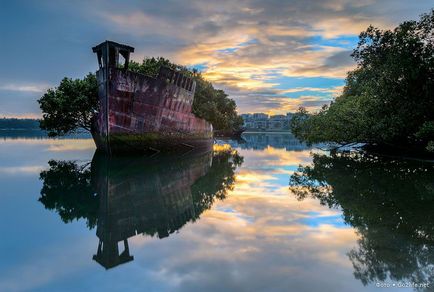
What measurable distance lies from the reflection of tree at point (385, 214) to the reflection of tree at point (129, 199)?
3.49 m

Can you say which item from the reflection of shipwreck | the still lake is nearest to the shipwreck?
the reflection of shipwreck

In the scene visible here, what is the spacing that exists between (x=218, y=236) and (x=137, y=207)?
352cm

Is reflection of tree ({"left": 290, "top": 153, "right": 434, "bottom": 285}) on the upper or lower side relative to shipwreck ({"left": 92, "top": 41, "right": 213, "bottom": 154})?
lower

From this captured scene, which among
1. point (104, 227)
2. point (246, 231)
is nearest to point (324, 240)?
point (246, 231)

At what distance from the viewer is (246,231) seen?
8.02m

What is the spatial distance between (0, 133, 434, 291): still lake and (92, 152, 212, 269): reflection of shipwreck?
0.04m

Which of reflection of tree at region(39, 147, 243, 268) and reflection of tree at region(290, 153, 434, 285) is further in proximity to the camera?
reflection of tree at region(39, 147, 243, 268)

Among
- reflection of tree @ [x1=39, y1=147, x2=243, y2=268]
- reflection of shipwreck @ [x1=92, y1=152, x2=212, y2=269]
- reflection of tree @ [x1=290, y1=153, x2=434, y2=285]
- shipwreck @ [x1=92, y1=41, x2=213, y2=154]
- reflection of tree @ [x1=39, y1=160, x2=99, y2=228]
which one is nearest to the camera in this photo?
reflection of tree @ [x1=290, y1=153, x2=434, y2=285]

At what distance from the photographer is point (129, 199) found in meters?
11.6

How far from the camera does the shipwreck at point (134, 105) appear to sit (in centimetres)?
2627

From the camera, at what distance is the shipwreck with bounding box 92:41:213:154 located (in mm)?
26266

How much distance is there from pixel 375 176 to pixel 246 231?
37.5 feet

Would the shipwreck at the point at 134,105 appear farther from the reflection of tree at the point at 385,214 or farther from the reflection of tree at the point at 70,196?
the reflection of tree at the point at 385,214

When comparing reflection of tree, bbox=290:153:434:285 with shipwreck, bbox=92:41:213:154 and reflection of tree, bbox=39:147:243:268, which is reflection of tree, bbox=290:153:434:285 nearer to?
reflection of tree, bbox=39:147:243:268
